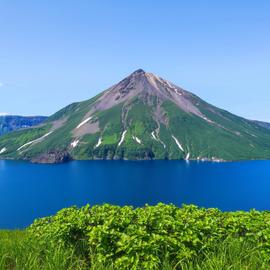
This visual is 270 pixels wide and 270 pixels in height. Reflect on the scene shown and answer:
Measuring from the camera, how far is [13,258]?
443 inches

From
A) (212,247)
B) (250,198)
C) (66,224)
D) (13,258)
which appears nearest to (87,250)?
(66,224)

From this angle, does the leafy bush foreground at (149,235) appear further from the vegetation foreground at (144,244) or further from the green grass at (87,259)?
the green grass at (87,259)

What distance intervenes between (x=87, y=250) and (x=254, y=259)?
6070mm

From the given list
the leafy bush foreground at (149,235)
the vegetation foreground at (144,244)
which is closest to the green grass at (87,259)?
the vegetation foreground at (144,244)

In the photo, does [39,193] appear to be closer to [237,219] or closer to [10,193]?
[10,193]

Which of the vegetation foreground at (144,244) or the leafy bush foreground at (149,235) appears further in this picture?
the leafy bush foreground at (149,235)

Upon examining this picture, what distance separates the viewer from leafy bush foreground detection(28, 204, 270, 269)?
10977 mm

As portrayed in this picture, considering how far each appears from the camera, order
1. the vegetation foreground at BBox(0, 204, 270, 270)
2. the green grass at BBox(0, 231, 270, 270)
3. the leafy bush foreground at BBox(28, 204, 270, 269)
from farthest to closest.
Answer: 1. the leafy bush foreground at BBox(28, 204, 270, 269)
2. the vegetation foreground at BBox(0, 204, 270, 270)
3. the green grass at BBox(0, 231, 270, 270)

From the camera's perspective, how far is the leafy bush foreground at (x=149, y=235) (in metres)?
11.0

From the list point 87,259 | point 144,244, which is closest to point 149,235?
point 144,244

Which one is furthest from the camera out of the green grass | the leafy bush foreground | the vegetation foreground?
the leafy bush foreground

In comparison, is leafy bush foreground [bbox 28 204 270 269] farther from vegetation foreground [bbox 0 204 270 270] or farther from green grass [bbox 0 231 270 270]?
green grass [bbox 0 231 270 270]

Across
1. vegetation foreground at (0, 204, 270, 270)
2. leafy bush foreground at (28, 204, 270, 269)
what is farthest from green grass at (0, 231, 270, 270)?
leafy bush foreground at (28, 204, 270, 269)

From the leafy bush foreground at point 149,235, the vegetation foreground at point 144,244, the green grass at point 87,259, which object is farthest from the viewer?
the leafy bush foreground at point 149,235
